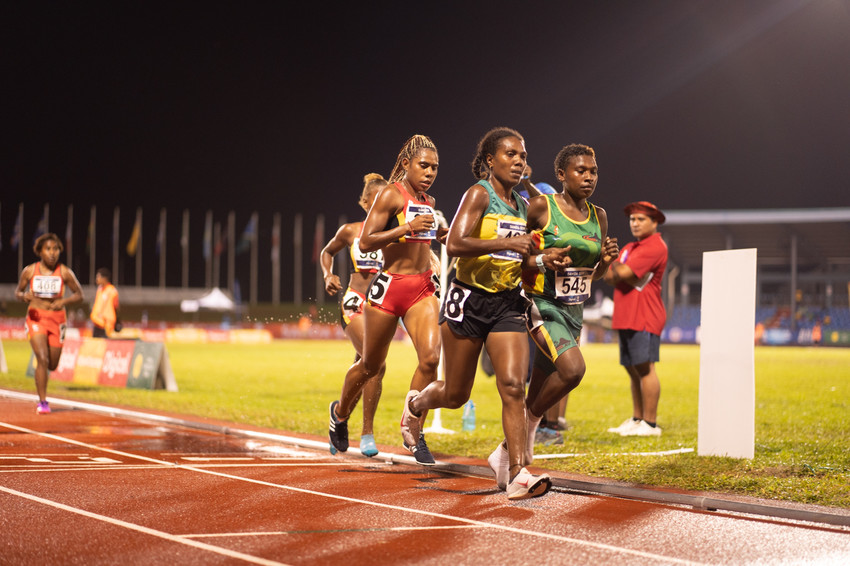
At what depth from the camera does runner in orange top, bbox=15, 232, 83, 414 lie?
1231 centimetres

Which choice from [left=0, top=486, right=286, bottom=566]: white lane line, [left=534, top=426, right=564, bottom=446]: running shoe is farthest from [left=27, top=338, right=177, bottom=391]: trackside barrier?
[left=0, top=486, right=286, bottom=566]: white lane line

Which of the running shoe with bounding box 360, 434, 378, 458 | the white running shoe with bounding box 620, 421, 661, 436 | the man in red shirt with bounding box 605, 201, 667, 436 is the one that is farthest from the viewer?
the white running shoe with bounding box 620, 421, 661, 436

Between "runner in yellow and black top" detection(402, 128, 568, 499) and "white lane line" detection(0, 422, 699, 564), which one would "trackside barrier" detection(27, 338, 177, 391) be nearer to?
"white lane line" detection(0, 422, 699, 564)

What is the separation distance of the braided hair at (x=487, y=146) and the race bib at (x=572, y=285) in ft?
3.00

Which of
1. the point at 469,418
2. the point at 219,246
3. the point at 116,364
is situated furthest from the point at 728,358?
the point at 219,246

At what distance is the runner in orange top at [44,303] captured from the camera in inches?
485

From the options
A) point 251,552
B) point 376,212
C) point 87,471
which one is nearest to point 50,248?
point 87,471

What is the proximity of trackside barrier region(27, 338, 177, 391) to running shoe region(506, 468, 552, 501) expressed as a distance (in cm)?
1205

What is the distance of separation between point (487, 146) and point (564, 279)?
1.09 m

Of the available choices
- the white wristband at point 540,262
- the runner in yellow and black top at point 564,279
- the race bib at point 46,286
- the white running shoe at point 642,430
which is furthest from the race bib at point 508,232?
the race bib at point 46,286

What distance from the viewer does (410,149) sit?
7.50 m

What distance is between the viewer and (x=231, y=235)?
3105 inches

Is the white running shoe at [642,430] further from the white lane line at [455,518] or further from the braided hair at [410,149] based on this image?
the white lane line at [455,518]

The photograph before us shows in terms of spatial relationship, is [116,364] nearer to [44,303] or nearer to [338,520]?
[44,303]
